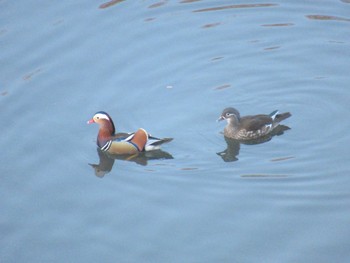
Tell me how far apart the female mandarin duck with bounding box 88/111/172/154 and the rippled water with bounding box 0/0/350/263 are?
22 cm

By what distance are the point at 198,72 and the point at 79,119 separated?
8.23 feet

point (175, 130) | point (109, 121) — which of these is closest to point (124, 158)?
point (109, 121)

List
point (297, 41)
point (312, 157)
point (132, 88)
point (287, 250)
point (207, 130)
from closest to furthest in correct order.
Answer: point (287, 250) → point (312, 157) → point (207, 130) → point (132, 88) → point (297, 41)

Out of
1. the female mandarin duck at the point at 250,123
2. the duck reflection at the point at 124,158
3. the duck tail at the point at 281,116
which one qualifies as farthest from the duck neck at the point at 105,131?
the duck tail at the point at 281,116

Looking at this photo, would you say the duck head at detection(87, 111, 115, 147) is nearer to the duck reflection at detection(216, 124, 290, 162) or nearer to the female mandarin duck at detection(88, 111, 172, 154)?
the female mandarin duck at detection(88, 111, 172, 154)

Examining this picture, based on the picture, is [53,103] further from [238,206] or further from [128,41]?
[238,206]

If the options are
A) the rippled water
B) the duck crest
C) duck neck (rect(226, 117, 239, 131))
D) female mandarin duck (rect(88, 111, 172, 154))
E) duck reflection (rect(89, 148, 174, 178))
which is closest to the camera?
the rippled water

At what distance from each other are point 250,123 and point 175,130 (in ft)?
4.08

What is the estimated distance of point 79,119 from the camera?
46.3 ft

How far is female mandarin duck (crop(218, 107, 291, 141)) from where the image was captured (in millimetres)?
13547

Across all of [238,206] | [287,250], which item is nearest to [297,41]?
[238,206]

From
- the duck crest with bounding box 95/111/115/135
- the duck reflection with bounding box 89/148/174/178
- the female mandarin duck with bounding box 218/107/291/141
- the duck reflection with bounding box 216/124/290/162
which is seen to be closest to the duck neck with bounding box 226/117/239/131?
the female mandarin duck with bounding box 218/107/291/141

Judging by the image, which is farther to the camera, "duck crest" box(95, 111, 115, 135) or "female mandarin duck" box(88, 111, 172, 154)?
"duck crest" box(95, 111, 115, 135)

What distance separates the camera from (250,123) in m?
13.5
